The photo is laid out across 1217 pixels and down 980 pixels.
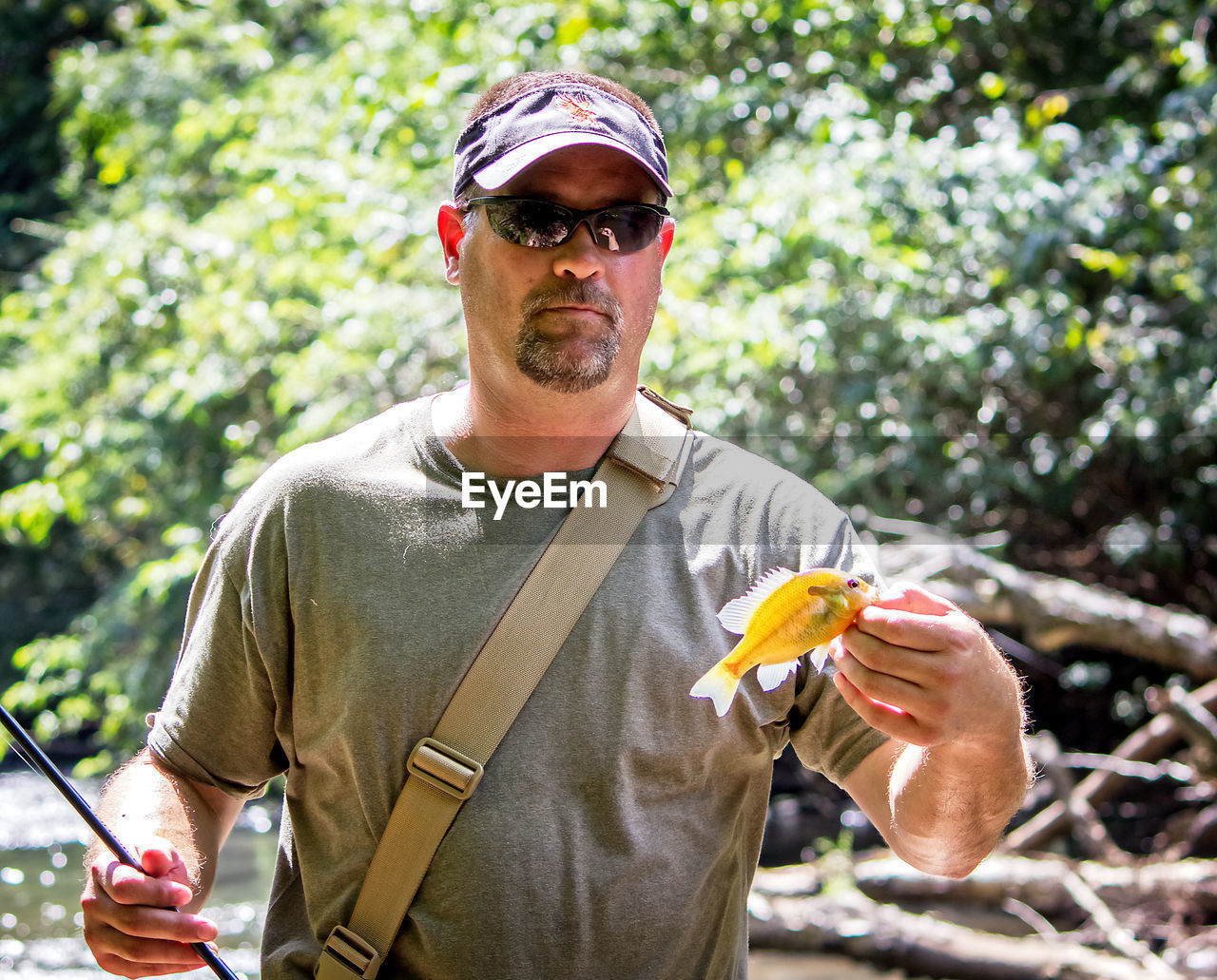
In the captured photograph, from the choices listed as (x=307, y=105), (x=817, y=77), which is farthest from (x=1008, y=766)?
(x=307, y=105)

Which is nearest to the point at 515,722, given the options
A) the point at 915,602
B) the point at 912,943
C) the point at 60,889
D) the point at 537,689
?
the point at 537,689

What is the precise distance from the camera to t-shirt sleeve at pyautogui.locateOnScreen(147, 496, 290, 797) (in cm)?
194

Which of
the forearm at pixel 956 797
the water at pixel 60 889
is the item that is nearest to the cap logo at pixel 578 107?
the forearm at pixel 956 797

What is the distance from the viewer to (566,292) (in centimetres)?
203

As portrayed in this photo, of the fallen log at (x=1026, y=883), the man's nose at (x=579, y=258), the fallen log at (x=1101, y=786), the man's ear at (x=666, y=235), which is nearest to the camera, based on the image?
the man's nose at (x=579, y=258)

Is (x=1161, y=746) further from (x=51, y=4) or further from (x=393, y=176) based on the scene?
(x=51, y=4)

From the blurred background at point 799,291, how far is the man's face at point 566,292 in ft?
14.5

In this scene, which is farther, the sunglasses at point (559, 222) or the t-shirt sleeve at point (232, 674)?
the sunglasses at point (559, 222)

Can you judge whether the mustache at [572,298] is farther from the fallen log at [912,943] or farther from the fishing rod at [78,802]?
the fallen log at [912,943]

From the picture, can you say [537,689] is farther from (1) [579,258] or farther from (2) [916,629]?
(1) [579,258]

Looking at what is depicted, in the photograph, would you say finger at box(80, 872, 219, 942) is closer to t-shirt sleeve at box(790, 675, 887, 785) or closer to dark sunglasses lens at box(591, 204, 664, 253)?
t-shirt sleeve at box(790, 675, 887, 785)

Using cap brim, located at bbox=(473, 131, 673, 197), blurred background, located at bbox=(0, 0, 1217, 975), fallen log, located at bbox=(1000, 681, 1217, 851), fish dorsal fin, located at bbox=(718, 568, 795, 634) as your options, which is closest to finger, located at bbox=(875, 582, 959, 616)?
fish dorsal fin, located at bbox=(718, 568, 795, 634)

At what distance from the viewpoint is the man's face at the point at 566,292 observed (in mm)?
2025

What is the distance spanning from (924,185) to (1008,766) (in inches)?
233
